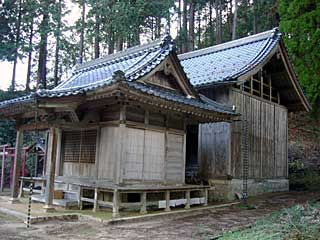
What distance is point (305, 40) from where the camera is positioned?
18281mm

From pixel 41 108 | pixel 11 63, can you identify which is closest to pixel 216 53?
pixel 41 108

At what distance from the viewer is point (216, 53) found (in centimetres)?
1645

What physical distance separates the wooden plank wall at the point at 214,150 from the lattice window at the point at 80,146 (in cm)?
495

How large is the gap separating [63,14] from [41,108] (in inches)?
739

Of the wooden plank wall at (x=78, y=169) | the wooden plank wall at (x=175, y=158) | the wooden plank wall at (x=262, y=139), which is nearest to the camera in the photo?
the wooden plank wall at (x=78, y=169)

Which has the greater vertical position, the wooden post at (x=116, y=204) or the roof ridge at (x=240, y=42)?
the roof ridge at (x=240, y=42)

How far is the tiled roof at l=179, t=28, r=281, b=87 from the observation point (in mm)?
12922

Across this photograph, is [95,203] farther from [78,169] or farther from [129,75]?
[129,75]

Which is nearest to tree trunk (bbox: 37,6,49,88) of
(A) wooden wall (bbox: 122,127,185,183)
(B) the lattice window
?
(B) the lattice window

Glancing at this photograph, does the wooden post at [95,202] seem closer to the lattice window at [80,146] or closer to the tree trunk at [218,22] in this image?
the lattice window at [80,146]

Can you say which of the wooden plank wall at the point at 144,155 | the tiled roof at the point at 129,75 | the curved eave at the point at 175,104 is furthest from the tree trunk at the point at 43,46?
the curved eave at the point at 175,104

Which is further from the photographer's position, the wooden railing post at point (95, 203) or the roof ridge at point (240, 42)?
the roof ridge at point (240, 42)

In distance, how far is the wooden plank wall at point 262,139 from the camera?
515 inches

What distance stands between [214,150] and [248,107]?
2425 mm
